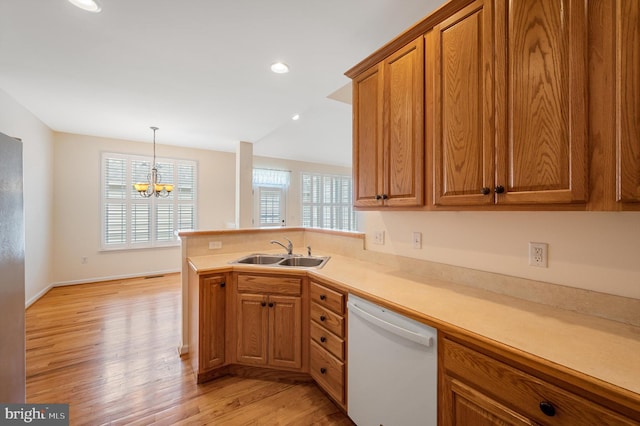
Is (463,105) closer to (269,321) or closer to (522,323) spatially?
(522,323)

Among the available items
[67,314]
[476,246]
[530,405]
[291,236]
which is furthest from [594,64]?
[67,314]

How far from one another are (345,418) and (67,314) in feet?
12.2

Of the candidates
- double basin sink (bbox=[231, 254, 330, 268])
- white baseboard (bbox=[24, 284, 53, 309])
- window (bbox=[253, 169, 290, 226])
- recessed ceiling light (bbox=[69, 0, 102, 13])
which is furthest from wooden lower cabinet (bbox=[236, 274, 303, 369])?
window (bbox=[253, 169, 290, 226])

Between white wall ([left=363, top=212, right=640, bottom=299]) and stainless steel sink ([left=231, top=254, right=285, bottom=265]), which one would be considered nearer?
white wall ([left=363, top=212, right=640, bottom=299])

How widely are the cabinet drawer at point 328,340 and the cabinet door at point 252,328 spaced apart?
1.34 ft

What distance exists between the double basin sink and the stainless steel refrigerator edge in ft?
4.30

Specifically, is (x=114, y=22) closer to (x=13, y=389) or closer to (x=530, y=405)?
(x=13, y=389)

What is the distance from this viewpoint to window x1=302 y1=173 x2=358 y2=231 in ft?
24.0

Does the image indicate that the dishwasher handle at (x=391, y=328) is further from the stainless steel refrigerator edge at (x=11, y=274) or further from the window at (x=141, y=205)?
the window at (x=141, y=205)

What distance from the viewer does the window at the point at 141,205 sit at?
489cm

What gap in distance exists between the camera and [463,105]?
50.7 inches

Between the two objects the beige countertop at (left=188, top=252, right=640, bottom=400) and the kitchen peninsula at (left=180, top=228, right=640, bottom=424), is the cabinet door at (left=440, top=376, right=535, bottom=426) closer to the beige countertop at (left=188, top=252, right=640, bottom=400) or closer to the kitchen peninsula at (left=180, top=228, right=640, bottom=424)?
the kitchen peninsula at (left=180, top=228, right=640, bottom=424)

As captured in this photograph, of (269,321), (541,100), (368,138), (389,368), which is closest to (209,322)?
(269,321)

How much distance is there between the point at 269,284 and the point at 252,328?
39cm
